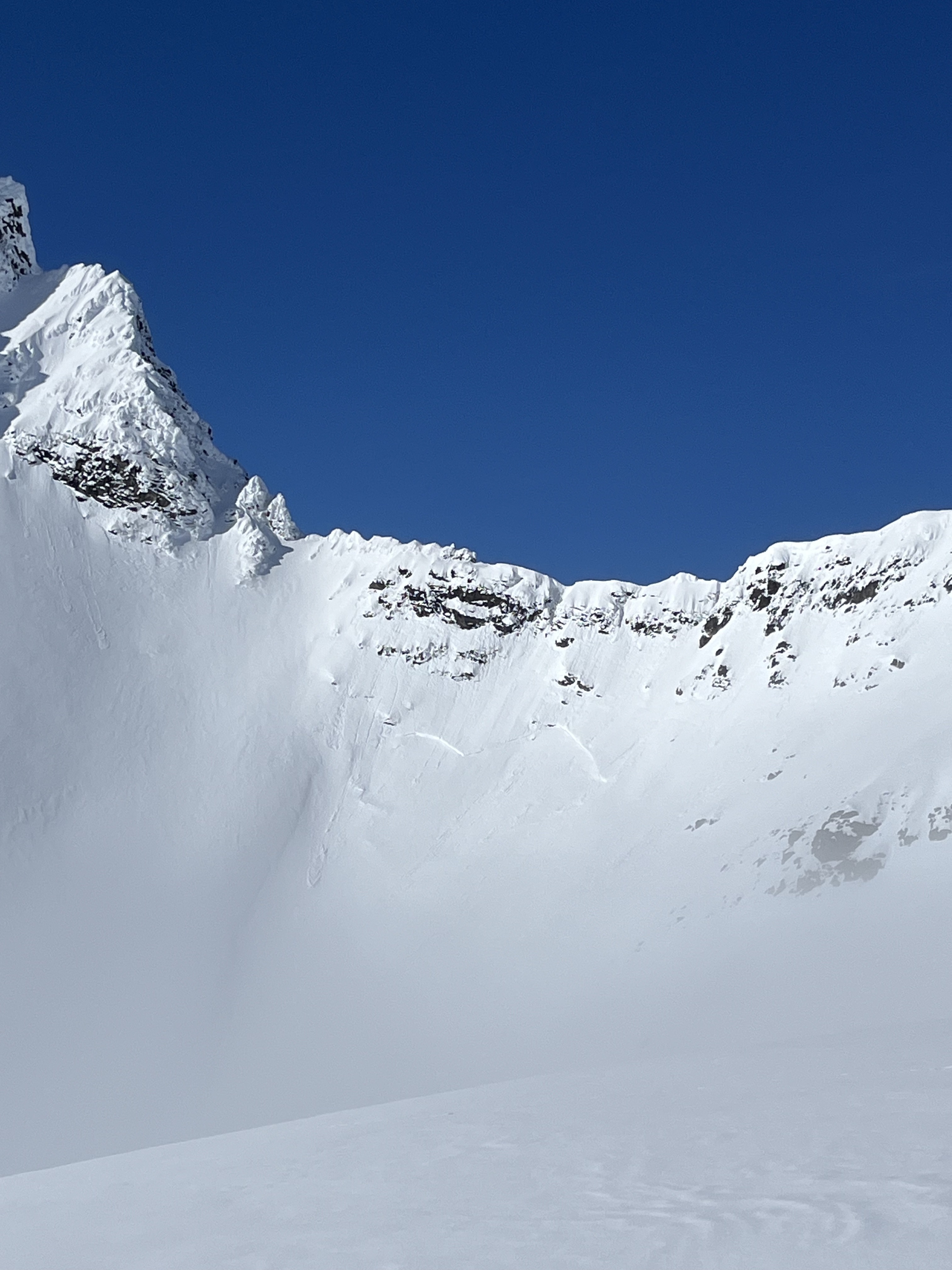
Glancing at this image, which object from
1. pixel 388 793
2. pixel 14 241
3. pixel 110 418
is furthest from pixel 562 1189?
pixel 14 241

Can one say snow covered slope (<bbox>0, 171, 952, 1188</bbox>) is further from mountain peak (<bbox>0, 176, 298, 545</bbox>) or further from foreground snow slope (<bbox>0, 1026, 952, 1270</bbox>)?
foreground snow slope (<bbox>0, 1026, 952, 1270</bbox>)

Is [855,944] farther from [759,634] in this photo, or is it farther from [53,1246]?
[53,1246]

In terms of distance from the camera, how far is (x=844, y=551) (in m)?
57.3

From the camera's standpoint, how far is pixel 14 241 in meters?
91.1

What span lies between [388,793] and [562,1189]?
52.7m

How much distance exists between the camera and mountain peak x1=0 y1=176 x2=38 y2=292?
89.4 metres

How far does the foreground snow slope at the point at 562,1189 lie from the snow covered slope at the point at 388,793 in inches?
824

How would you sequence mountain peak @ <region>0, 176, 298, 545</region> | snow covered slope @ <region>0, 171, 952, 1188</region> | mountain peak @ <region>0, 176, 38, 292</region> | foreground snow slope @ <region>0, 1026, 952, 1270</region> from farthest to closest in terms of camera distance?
mountain peak @ <region>0, 176, 38, 292</region>
mountain peak @ <region>0, 176, 298, 545</region>
snow covered slope @ <region>0, 171, 952, 1188</region>
foreground snow slope @ <region>0, 1026, 952, 1270</region>

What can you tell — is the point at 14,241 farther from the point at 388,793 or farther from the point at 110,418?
the point at 388,793

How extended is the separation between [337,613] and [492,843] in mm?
23750

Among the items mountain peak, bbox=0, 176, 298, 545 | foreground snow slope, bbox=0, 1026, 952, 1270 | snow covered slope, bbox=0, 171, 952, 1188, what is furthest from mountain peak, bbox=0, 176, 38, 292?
foreground snow slope, bbox=0, 1026, 952, 1270

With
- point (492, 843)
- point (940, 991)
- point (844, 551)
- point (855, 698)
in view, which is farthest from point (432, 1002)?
point (844, 551)

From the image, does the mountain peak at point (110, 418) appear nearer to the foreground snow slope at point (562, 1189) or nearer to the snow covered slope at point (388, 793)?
the snow covered slope at point (388, 793)

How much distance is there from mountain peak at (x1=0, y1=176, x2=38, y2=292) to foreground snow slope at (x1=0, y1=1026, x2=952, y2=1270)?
97.6m
